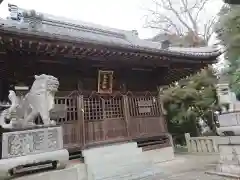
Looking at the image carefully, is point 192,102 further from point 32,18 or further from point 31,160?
point 31,160

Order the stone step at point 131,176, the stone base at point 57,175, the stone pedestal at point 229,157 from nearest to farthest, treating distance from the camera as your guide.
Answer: the stone base at point 57,175
the stone pedestal at point 229,157
the stone step at point 131,176

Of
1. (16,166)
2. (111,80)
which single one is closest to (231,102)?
(111,80)

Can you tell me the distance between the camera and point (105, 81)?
8406 mm

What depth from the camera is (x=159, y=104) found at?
9945 mm

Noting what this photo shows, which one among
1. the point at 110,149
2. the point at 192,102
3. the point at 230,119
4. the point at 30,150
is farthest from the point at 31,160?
the point at 192,102

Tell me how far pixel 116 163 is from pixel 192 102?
7.78m

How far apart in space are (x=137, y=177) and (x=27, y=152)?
353 cm

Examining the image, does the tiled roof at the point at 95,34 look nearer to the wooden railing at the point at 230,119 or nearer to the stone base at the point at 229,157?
the wooden railing at the point at 230,119

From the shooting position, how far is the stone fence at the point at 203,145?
9.86 m

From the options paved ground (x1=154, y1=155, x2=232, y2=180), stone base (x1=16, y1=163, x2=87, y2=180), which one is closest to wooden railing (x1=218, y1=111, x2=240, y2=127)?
paved ground (x1=154, y1=155, x2=232, y2=180)

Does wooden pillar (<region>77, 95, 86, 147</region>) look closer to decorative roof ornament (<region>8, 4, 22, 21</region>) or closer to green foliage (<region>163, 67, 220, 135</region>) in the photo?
decorative roof ornament (<region>8, 4, 22, 21</region>)

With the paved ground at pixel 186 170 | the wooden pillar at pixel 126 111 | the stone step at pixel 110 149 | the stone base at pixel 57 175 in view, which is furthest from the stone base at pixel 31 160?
the wooden pillar at pixel 126 111

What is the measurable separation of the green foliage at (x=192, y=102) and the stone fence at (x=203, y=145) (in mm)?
2427

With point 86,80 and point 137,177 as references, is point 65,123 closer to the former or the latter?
point 86,80
